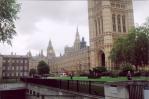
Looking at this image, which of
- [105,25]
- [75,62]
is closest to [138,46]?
[105,25]

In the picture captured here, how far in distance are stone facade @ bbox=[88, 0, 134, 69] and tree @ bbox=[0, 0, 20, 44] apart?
6030 cm

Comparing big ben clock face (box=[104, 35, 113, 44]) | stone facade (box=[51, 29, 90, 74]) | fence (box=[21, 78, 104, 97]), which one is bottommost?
fence (box=[21, 78, 104, 97])

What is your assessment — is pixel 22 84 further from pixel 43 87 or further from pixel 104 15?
pixel 104 15

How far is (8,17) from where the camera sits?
72.8ft

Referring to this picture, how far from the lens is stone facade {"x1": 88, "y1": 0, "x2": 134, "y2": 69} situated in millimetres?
83625

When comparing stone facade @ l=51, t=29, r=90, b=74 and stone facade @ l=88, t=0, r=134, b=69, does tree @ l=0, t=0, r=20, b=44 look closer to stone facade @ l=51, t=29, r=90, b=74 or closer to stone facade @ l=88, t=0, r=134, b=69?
stone facade @ l=88, t=0, r=134, b=69

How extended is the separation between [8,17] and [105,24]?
65.0 metres

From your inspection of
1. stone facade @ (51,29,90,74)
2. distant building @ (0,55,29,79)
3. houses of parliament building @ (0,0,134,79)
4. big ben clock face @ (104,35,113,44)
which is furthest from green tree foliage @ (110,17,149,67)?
distant building @ (0,55,29,79)

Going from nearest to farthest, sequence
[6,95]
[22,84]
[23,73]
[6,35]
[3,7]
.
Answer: [3,7] → [6,35] → [6,95] → [22,84] → [23,73]

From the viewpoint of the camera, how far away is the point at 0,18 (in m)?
21.5

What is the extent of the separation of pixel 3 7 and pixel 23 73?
88.3m

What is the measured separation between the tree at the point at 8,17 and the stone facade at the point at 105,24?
60302 millimetres

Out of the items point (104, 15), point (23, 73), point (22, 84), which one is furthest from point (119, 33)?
point (22, 84)

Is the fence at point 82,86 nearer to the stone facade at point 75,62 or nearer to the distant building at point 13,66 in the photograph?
the stone facade at point 75,62
